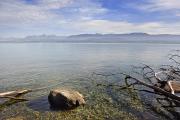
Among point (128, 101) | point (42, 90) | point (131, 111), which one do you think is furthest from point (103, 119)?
point (42, 90)

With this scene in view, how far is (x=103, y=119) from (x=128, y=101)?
5.03 meters

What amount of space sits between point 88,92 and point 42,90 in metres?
5.50

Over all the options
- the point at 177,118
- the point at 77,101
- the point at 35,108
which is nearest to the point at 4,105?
the point at 35,108

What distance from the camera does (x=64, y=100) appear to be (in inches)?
812

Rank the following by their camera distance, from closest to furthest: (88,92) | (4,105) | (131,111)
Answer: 1. (131,111)
2. (4,105)
3. (88,92)

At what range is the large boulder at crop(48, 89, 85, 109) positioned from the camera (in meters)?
20.6

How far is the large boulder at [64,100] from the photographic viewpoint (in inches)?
811

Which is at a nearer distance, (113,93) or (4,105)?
(4,105)

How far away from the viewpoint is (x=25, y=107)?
2120 cm

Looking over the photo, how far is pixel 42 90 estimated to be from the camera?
27750mm

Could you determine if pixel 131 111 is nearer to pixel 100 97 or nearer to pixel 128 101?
pixel 128 101

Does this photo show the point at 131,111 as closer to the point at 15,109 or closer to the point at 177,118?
the point at 177,118


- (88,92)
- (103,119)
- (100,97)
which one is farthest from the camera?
(88,92)

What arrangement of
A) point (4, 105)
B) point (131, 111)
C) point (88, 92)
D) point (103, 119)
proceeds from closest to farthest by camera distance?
point (103, 119) → point (131, 111) → point (4, 105) → point (88, 92)
